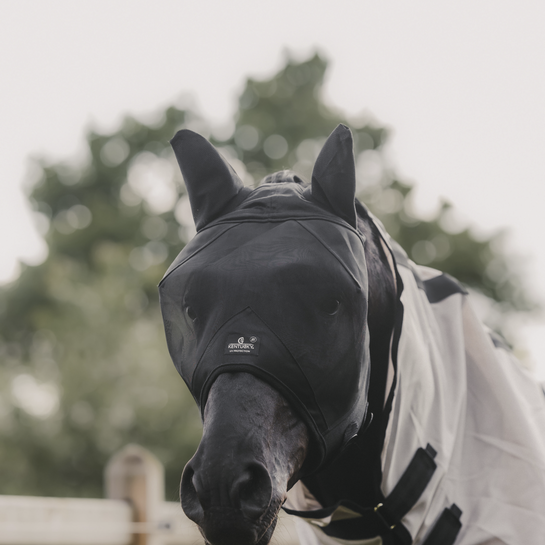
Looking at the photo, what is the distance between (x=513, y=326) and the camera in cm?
1491

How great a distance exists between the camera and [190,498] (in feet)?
3.81

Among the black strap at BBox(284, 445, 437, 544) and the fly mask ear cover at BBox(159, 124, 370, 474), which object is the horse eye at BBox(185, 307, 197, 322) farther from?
the black strap at BBox(284, 445, 437, 544)

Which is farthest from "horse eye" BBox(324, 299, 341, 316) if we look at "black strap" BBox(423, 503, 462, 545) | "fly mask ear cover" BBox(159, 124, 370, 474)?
"black strap" BBox(423, 503, 462, 545)

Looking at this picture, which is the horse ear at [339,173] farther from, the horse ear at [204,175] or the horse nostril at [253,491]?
the horse nostril at [253,491]

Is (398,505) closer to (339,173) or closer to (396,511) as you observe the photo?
(396,511)

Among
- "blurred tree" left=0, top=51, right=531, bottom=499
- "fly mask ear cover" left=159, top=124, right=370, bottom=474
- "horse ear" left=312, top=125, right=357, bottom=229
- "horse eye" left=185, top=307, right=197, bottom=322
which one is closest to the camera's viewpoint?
"fly mask ear cover" left=159, top=124, right=370, bottom=474

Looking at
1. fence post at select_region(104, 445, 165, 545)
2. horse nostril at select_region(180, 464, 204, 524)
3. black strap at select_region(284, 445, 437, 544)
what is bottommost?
fence post at select_region(104, 445, 165, 545)

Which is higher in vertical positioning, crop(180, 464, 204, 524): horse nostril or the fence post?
crop(180, 464, 204, 524): horse nostril

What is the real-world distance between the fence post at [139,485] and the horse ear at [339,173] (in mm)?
2262

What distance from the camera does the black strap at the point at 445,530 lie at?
65.9 inches

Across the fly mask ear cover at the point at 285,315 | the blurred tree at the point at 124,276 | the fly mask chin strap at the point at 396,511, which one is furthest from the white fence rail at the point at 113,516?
the blurred tree at the point at 124,276

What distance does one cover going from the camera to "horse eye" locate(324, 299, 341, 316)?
1.32 metres

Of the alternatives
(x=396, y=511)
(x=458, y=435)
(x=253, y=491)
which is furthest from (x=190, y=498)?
(x=458, y=435)

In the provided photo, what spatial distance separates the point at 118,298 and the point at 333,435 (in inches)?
464
